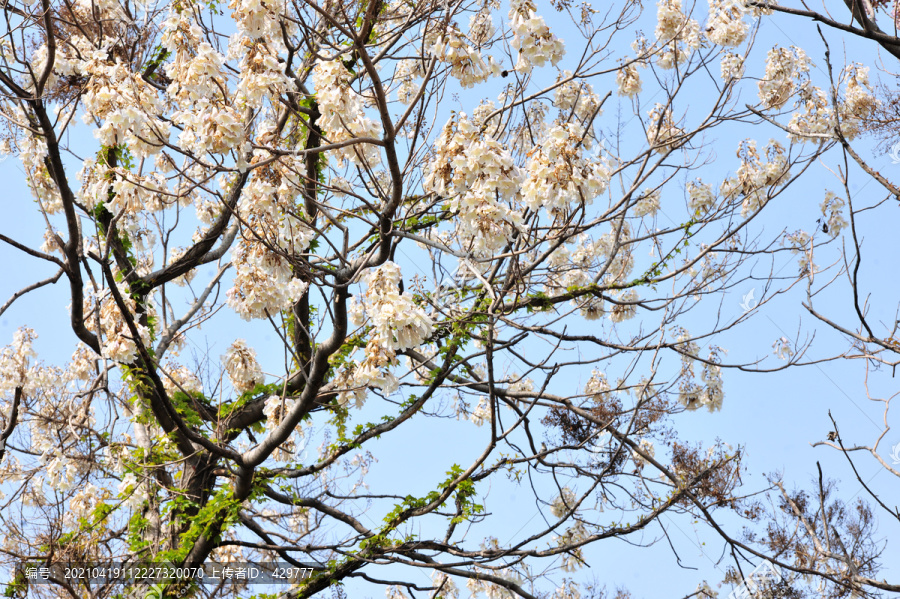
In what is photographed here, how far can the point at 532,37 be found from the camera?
3387 millimetres

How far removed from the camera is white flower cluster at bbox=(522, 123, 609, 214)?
9.84 ft

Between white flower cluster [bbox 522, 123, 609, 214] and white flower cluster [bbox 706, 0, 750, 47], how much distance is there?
11.1ft

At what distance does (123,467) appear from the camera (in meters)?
5.61

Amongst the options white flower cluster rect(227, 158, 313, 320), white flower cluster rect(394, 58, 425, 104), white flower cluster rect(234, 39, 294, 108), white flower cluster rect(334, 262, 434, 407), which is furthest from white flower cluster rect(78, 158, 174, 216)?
white flower cluster rect(394, 58, 425, 104)

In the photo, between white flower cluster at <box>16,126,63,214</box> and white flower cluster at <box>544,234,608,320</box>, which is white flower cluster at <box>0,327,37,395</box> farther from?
white flower cluster at <box>544,234,608,320</box>

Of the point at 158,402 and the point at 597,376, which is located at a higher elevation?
the point at 597,376

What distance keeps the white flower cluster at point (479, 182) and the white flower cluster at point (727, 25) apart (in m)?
3.41

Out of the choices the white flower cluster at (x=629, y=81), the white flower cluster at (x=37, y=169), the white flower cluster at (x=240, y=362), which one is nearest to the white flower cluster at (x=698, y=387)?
the white flower cluster at (x=629, y=81)

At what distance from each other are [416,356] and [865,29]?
11.2ft

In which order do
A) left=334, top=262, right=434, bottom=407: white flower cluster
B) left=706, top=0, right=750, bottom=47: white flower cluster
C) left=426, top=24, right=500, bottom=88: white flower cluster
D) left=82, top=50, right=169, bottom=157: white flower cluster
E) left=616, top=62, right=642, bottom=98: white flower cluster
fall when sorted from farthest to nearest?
left=616, top=62, right=642, bottom=98: white flower cluster
left=706, top=0, right=750, bottom=47: white flower cluster
left=82, top=50, right=169, bottom=157: white flower cluster
left=426, top=24, right=500, bottom=88: white flower cluster
left=334, top=262, right=434, bottom=407: white flower cluster

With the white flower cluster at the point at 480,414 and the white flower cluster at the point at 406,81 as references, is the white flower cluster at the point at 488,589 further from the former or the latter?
the white flower cluster at the point at 406,81

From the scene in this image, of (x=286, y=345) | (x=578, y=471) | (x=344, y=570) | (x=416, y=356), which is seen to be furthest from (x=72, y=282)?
(x=578, y=471)

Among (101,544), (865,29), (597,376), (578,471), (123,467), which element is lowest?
(101,544)

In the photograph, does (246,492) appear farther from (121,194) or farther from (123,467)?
(121,194)
